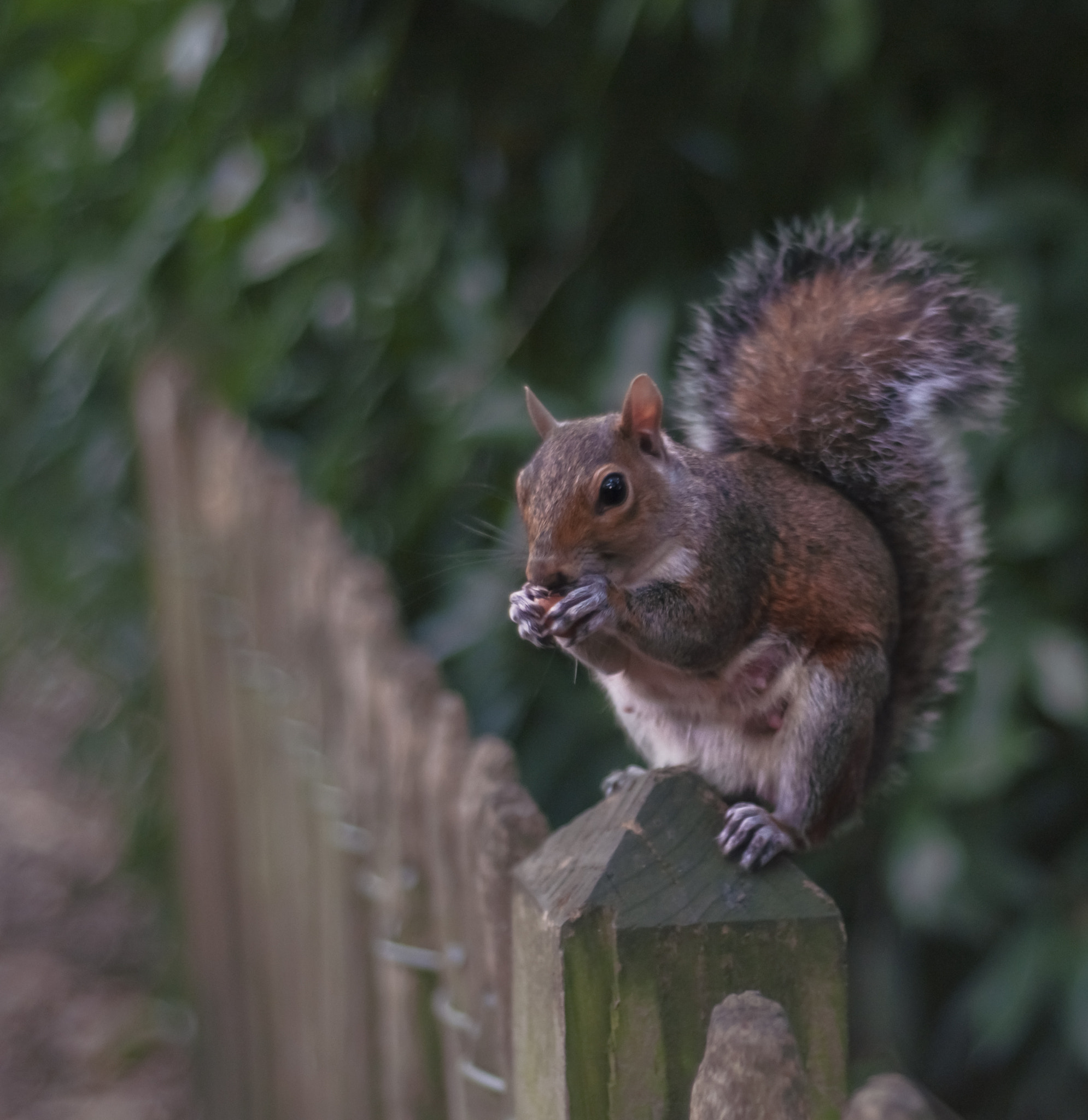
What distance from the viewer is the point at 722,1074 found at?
507 mm

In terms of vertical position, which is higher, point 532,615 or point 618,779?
point 532,615

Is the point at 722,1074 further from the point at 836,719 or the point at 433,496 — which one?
the point at 433,496

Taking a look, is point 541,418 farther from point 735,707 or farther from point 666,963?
point 666,963

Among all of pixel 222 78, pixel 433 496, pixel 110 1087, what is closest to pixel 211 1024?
pixel 110 1087

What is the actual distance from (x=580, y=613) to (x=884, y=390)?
0.28 meters

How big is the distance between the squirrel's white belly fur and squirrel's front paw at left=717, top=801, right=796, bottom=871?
14cm

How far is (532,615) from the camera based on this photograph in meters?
0.71

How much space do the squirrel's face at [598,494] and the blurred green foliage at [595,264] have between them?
0.35m

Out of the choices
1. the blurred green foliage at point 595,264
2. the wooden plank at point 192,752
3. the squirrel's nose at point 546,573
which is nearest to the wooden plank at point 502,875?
the squirrel's nose at point 546,573

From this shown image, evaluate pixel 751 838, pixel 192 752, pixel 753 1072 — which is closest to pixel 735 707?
pixel 751 838

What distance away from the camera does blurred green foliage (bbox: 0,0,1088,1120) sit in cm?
137

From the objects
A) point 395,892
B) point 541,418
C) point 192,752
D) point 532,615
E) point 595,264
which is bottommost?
point 192,752

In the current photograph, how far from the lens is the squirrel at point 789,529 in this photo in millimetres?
760

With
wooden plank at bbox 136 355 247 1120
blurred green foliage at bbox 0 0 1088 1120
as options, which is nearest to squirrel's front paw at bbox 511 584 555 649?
blurred green foliage at bbox 0 0 1088 1120
